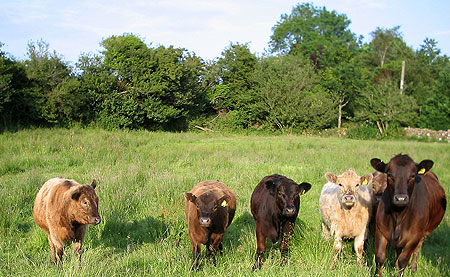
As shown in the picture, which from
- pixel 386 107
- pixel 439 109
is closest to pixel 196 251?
pixel 386 107

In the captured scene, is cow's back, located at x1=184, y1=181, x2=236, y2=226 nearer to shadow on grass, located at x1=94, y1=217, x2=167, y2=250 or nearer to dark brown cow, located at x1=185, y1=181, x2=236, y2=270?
dark brown cow, located at x1=185, y1=181, x2=236, y2=270

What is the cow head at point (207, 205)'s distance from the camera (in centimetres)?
509

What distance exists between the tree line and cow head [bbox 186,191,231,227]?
60.0 ft

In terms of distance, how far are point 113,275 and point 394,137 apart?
3177 cm

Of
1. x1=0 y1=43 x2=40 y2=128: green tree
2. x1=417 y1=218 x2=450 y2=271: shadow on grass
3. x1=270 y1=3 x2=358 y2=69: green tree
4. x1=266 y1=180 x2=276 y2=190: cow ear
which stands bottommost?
x1=417 y1=218 x2=450 y2=271: shadow on grass

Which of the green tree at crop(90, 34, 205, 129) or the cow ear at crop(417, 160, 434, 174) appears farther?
the green tree at crop(90, 34, 205, 129)

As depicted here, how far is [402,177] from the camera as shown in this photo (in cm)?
451

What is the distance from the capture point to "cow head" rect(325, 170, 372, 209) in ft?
18.4

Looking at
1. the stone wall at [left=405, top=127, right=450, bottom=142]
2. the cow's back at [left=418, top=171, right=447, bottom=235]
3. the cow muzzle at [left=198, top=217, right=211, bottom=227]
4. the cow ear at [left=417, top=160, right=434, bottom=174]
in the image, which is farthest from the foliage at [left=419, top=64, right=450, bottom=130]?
the cow muzzle at [left=198, top=217, right=211, bottom=227]

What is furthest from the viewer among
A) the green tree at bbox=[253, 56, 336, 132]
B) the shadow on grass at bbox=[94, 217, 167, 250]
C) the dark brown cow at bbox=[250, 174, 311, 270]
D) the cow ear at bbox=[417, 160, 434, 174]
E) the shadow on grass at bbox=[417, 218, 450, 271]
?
the green tree at bbox=[253, 56, 336, 132]

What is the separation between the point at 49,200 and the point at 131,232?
1762mm

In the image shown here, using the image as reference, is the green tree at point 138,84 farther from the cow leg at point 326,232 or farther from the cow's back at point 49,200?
the cow leg at point 326,232

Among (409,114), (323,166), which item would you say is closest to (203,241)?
(323,166)

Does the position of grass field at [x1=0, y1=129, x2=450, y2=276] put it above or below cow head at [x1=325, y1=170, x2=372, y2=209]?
below
